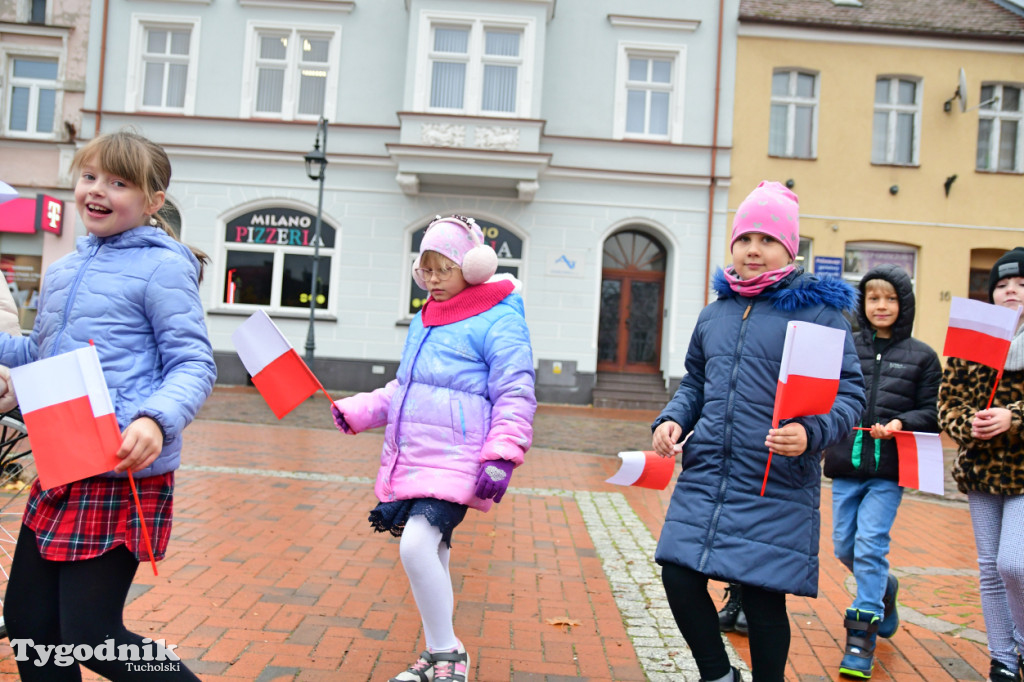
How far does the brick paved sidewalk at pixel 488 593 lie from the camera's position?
3.03 meters

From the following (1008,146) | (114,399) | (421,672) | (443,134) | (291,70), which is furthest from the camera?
(1008,146)

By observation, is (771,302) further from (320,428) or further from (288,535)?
(320,428)

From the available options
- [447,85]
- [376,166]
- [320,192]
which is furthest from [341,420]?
[447,85]

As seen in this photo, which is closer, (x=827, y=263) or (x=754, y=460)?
(x=754, y=460)

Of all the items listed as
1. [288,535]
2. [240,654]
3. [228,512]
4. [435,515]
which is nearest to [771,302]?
[435,515]

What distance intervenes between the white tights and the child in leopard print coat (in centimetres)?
200

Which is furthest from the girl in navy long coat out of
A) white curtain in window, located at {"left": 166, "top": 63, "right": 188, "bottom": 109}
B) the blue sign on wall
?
white curtain in window, located at {"left": 166, "top": 63, "right": 188, "bottom": 109}

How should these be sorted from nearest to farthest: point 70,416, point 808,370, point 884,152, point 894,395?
point 70,416 → point 808,370 → point 894,395 → point 884,152

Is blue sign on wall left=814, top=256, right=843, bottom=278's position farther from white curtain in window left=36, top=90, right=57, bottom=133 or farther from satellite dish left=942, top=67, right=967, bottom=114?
white curtain in window left=36, top=90, right=57, bottom=133

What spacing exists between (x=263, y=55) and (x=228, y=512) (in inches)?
513

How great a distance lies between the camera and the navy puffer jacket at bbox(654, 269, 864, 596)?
223 centimetres

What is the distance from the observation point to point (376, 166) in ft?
50.1

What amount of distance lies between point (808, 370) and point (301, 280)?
14414 mm

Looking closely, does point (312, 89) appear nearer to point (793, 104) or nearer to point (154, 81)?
point (154, 81)
